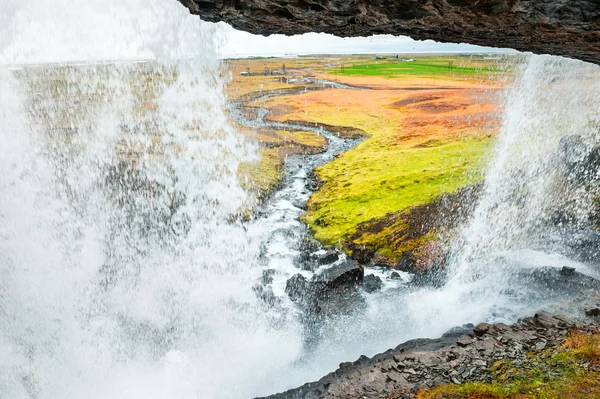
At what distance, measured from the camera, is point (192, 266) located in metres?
30.8

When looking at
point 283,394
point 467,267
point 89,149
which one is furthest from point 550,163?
point 89,149

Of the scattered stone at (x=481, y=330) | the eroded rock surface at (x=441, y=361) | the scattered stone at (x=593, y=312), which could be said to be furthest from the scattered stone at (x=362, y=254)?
the scattered stone at (x=593, y=312)

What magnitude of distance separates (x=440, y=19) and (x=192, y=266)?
2738 centimetres

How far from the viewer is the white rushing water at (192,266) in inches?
814

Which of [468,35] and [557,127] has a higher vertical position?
[468,35]

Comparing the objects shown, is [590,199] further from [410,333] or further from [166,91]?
[166,91]

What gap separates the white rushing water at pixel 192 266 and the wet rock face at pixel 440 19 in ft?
53.4

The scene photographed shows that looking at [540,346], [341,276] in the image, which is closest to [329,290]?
[341,276]

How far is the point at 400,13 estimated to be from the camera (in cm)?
741

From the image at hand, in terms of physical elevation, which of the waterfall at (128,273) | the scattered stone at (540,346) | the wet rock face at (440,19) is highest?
the wet rock face at (440,19)

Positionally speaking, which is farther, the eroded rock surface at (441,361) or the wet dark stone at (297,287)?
the wet dark stone at (297,287)

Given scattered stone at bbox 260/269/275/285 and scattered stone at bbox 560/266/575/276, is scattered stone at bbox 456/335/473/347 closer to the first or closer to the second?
scattered stone at bbox 560/266/575/276

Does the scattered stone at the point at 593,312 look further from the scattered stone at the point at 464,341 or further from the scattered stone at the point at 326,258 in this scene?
the scattered stone at the point at 326,258

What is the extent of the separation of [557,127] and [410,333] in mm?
39061
